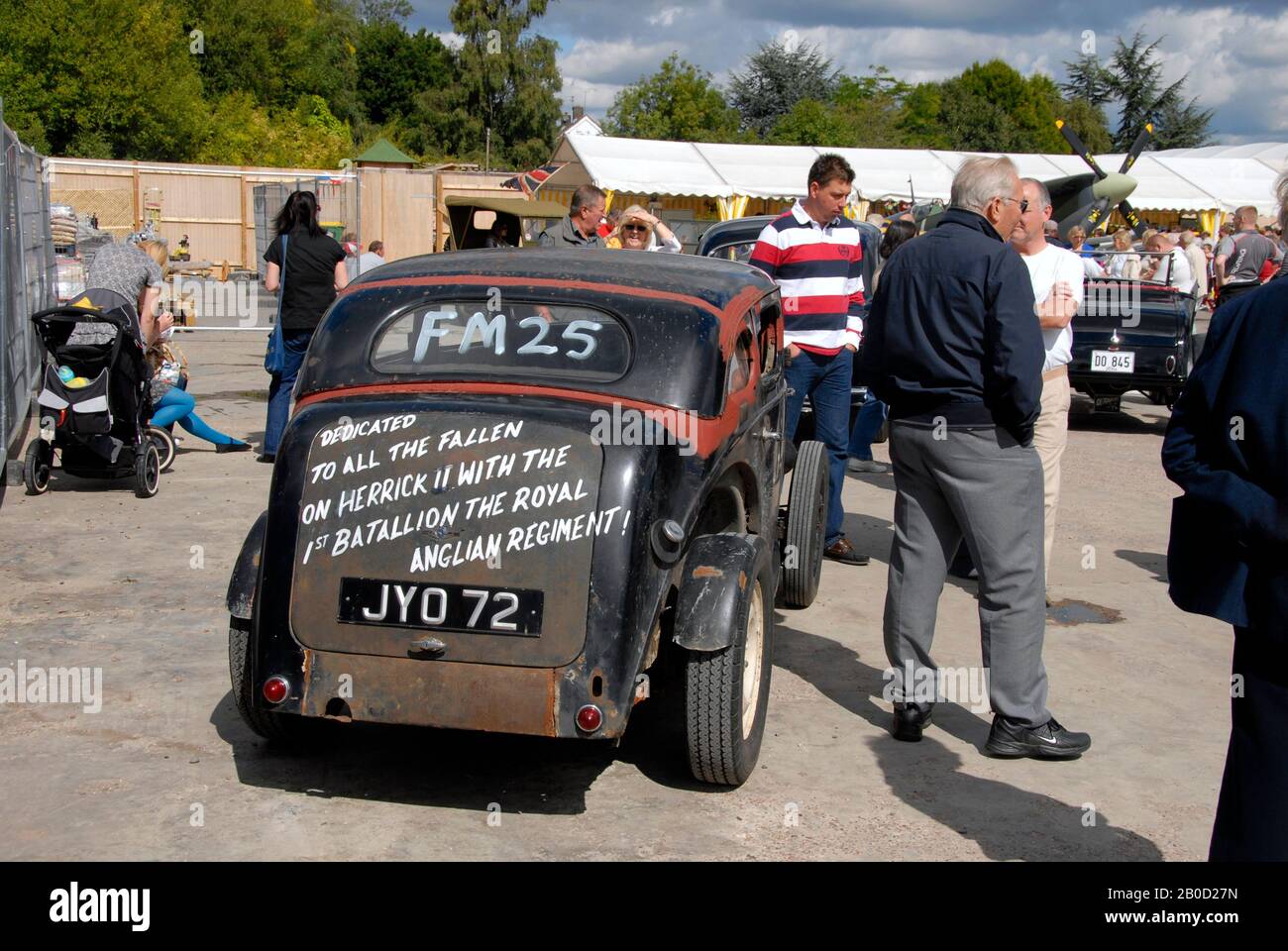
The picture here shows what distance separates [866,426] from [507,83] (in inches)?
2371

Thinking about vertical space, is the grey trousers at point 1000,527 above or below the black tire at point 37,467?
above

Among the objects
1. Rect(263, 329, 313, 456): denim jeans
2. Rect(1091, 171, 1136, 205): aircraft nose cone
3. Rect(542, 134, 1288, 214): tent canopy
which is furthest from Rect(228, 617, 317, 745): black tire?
Rect(542, 134, 1288, 214): tent canopy

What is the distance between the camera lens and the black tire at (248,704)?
450cm

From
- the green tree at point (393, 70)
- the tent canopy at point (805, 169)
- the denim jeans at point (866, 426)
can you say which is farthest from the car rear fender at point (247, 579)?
the green tree at point (393, 70)

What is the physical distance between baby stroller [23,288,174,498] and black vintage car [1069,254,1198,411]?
8702 millimetres

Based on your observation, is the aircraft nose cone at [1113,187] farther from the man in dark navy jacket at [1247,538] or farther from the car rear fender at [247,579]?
the man in dark navy jacket at [1247,538]

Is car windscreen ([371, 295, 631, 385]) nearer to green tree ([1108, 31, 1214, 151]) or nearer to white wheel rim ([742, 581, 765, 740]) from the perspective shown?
white wheel rim ([742, 581, 765, 740])

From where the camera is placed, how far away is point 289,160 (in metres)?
51.6

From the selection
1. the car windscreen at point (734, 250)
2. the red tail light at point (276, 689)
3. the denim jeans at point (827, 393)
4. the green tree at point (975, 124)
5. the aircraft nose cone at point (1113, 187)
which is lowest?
the red tail light at point (276, 689)

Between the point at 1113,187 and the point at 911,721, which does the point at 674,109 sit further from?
the point at 911,721

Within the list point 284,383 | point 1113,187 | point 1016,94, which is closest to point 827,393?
point 284,383

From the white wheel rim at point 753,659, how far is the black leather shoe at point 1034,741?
3.09ft

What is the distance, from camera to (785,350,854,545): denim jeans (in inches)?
290
